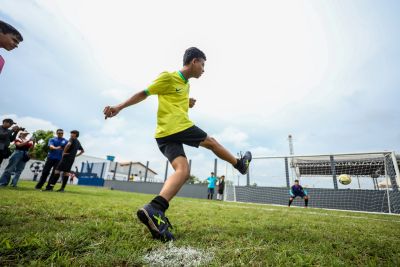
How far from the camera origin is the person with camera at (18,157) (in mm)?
7008

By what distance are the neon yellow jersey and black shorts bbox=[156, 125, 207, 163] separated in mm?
46

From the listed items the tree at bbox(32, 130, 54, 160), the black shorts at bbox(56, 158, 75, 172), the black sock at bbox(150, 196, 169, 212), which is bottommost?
the black sock at bbox(150, 196, 169, 212)

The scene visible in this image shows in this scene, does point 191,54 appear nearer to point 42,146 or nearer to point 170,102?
point 170,102

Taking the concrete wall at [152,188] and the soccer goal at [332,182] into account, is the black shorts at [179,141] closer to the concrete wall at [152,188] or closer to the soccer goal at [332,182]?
the soccer goal at [332,182]

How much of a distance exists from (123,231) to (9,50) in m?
2.07

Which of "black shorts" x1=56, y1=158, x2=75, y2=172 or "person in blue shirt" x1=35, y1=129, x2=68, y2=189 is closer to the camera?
"black shorts" x1=56, y1=158, x2=75, y2=172

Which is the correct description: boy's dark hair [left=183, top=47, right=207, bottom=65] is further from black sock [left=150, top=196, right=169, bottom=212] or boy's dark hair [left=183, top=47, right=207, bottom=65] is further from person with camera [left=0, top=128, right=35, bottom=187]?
person with camera [left=0, top=128, right=35, bottom=187]

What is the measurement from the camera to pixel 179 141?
228cm

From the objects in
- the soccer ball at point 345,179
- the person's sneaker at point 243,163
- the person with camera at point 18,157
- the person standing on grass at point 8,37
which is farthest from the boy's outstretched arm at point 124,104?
the soccer ball at point 345,179

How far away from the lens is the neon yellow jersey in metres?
2.27

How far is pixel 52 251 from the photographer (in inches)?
50.1

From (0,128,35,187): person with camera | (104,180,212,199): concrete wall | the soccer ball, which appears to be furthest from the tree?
the soccer ball

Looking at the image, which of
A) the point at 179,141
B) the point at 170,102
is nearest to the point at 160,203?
the point at 179,141

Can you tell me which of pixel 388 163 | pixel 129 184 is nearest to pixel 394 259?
pixel 388 163
